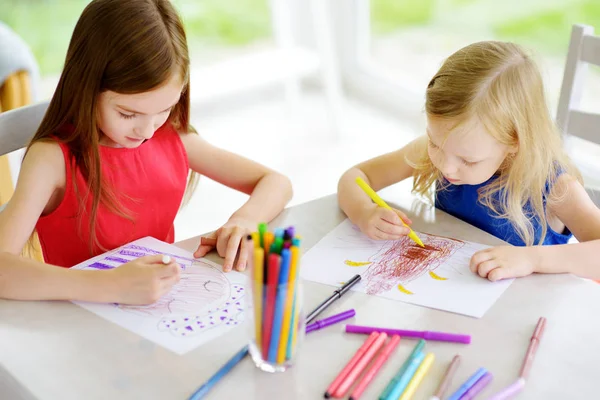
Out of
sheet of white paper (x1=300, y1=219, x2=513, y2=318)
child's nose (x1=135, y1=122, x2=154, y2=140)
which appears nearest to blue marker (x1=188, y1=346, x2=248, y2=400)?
sheet of white paper (x1=300, y1=219, x2=513, y2=318)

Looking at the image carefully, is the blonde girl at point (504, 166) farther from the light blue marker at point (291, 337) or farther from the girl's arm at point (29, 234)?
the girl's arm at point (29, 234)

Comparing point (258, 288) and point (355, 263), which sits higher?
point (258, 288)

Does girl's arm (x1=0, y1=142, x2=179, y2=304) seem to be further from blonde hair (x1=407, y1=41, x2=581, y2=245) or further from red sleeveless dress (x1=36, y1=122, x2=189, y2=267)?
blonde hair (x1=407, y1=41, x2=581, y2=245)

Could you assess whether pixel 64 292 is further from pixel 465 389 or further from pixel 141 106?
pixel 465 389

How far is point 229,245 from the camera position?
3.68 feet

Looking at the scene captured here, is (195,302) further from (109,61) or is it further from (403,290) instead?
(109,61)

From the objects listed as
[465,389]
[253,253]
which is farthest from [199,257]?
[465,389]

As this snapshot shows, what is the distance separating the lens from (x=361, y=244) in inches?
46.8

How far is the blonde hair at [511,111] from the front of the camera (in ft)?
3.74

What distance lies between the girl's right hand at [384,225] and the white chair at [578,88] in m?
0.43

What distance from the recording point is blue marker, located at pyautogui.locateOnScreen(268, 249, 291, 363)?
2.52ft

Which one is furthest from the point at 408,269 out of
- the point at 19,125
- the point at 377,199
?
the point at 19,125

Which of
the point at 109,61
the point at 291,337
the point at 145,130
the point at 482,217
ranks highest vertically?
the point at 109,61

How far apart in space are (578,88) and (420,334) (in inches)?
30.7
